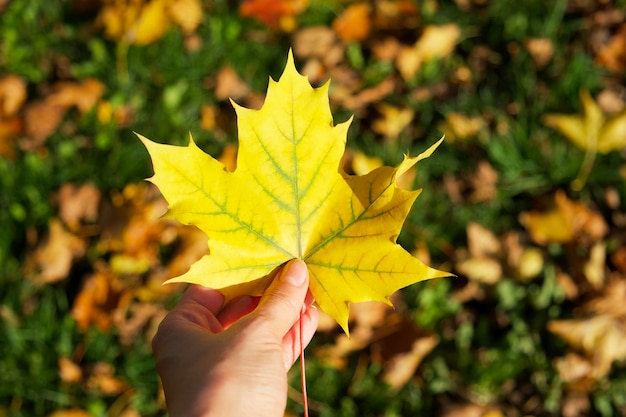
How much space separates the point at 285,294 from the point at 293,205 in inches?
7.6

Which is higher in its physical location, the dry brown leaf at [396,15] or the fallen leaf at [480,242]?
the dry brown leaf at [396,15]

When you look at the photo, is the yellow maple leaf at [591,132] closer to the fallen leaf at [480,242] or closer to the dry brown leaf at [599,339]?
the fallen leaf at [480,242]

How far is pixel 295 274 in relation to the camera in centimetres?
139

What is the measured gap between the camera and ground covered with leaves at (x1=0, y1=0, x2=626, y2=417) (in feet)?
7.01

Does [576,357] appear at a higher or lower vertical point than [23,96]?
lower

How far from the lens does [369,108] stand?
2633 mm

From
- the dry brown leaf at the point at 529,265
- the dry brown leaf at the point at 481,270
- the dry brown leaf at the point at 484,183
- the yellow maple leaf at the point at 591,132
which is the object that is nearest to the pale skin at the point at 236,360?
the dry brown leaf at the point at 481,270

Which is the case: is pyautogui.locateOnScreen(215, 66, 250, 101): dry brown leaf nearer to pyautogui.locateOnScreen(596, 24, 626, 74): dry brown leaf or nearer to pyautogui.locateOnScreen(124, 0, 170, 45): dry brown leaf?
pyautogui.locateOnScreen(124, 0, 170, 45): dry brown leaf

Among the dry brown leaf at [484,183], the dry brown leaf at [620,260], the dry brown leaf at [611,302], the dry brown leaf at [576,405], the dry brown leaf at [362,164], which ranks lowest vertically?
the dry brown leaf at [576,405]

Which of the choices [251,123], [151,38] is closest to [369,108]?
[151,38]

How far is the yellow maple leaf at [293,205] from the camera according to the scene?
127 centimetres

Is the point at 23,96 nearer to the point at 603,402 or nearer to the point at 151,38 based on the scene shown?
the point at 151,38

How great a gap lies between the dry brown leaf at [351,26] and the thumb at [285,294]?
1624mm

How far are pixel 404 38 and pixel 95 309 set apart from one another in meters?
1.68
